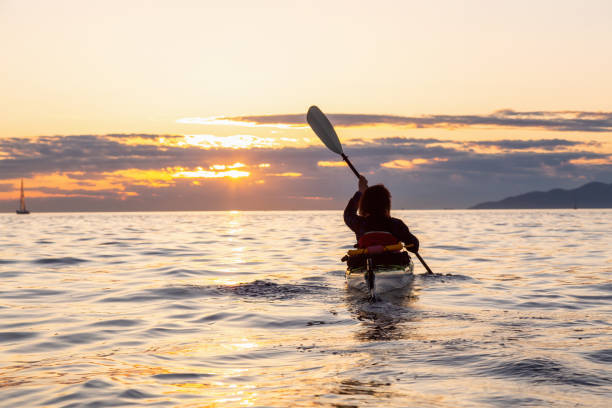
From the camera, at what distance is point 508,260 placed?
19.9 meters

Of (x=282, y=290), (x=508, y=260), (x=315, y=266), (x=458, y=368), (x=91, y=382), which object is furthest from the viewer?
(x=508, y=260)

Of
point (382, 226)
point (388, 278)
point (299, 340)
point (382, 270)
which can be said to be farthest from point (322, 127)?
point (299, 340)

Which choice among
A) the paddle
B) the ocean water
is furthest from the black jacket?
the paddle

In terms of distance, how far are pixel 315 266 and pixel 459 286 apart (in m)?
5.70

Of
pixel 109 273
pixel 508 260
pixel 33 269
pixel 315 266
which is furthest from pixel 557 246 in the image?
pixel 33 269

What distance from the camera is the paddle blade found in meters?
15.5

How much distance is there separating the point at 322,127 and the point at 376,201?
5326mm

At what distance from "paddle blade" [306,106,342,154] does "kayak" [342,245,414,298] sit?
4667 millimetres

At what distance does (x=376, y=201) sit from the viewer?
35.2 feet

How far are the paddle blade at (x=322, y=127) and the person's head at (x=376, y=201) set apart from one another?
15.6 ft

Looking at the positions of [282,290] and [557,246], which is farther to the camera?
[557,246]

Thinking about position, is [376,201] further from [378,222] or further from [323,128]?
[323,128]

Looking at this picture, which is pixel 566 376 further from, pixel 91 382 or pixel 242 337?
pixel 91 382

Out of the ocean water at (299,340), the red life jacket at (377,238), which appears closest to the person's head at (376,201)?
the red life jacket at (377,238)
